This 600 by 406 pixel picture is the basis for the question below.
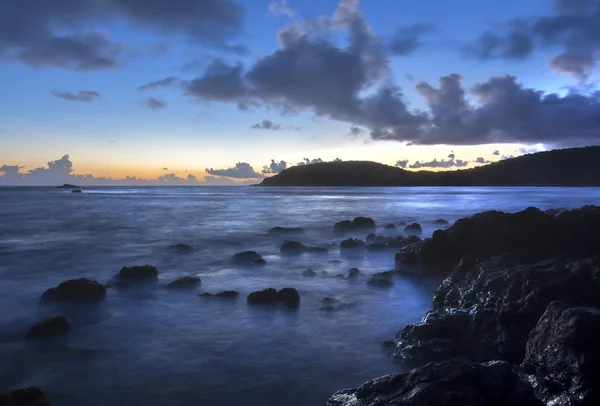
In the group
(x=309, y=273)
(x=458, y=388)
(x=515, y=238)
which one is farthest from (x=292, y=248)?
(x=458, y=388)

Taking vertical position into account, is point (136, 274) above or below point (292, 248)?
above

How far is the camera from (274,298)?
10195mm

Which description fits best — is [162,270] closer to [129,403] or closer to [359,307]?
[359,307]

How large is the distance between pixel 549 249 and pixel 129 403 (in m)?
10.5

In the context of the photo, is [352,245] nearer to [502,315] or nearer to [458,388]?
[502,315]

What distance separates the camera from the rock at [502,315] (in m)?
6.31

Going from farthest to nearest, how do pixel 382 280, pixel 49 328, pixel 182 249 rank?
pixel 182 249 → pixel 382 280 → pixel 49 328

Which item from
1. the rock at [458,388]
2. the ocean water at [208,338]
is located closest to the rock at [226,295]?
the ocean water at [208,338]

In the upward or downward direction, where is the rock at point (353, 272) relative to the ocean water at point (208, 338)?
upward

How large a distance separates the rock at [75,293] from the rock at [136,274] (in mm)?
1592

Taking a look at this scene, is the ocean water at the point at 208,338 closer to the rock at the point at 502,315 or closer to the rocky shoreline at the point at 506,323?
the rock at the point at 502,315

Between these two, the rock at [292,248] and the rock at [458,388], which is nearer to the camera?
the rock at [458,388]

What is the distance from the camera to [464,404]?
3592mm

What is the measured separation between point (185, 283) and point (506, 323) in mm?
8776
